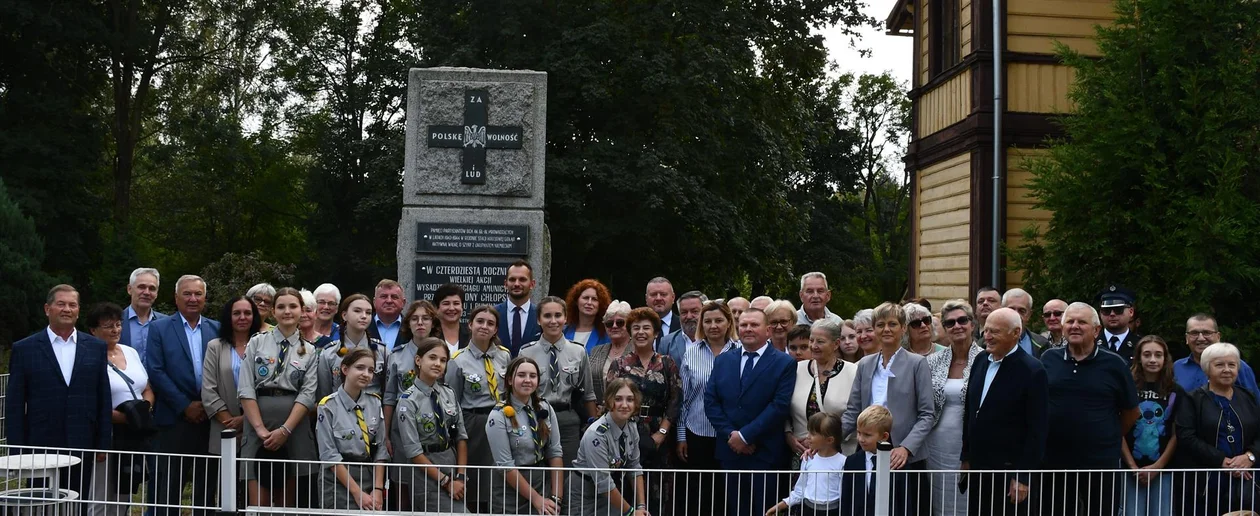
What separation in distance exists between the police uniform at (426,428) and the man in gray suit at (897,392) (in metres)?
2.02

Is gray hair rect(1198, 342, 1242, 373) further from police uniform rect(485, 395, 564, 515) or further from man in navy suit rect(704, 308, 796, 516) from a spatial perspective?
police uniform rect(485, 395, 564, 515)

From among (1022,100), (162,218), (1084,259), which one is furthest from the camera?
(162,218)

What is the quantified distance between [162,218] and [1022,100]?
2469 cm

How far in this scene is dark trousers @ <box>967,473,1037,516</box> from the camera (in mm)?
5602

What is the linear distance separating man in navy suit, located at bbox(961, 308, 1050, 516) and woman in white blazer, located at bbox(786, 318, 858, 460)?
0.79 m

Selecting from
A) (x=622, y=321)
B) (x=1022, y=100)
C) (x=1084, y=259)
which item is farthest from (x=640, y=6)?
(x=622, y=321)

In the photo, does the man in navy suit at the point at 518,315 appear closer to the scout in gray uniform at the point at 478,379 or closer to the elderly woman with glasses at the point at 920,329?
the scout in gray uniform at the point at 478,379

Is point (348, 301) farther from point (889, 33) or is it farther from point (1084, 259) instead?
point (889, 33)

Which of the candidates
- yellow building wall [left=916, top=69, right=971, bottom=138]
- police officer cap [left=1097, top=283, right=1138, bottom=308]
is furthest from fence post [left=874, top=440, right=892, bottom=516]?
yellow building wall [left=916, top=69, right=971, bottom=138]

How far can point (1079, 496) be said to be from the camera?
5734 mm

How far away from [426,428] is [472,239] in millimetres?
3985

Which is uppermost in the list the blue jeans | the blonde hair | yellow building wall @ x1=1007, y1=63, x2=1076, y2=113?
yellow building wall @ x1=1007, y1=63, x2=1076, y2=113

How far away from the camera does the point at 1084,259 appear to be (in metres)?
9.84

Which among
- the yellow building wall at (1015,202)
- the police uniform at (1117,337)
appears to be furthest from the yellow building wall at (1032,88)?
the police uniform at (1117,337)
